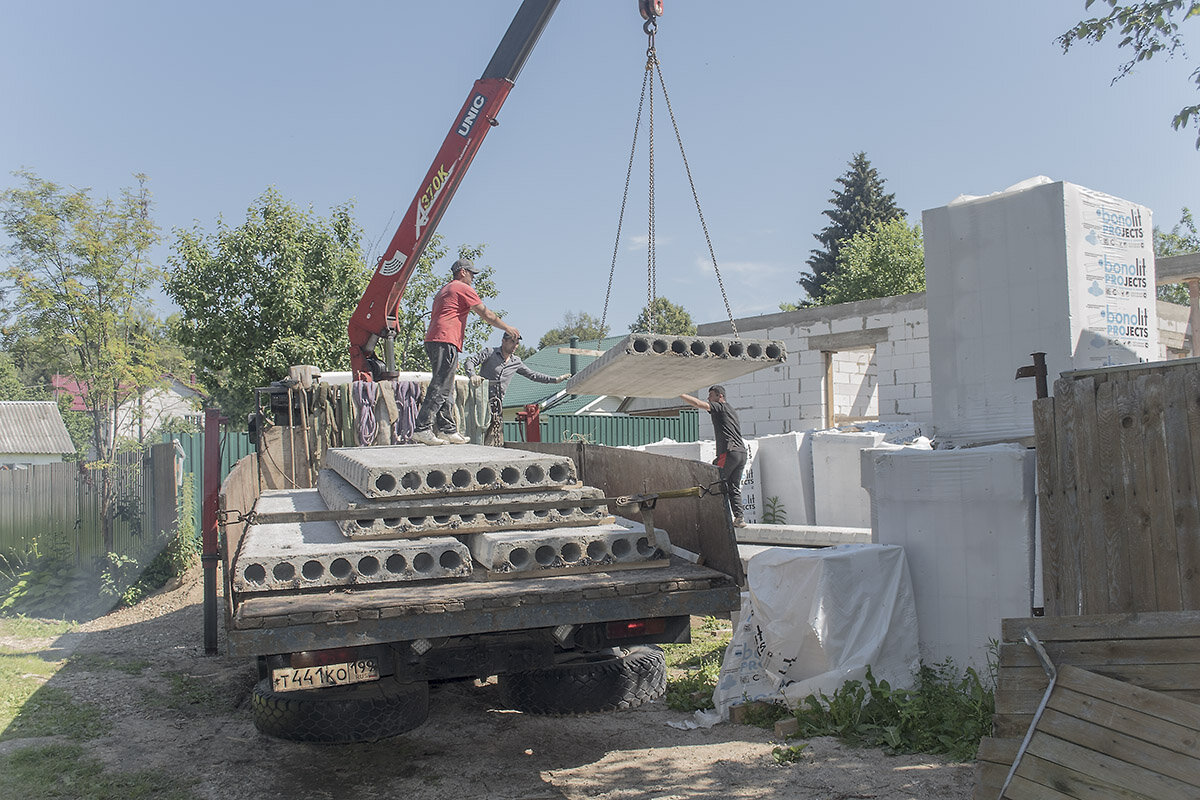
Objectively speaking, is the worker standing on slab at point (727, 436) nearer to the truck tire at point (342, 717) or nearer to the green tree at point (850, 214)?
the truck tire at point (342, 717)

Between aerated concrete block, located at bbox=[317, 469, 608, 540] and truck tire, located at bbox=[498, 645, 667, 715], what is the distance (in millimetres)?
1057

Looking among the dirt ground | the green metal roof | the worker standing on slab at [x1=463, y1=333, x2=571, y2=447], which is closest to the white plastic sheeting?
the dirt ground

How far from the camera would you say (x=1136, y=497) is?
4199mm

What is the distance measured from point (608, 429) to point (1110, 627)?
58.5 ft

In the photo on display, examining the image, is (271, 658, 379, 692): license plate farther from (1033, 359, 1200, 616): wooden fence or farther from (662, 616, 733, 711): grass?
(1033, 359, 1200, 616): wooden fence

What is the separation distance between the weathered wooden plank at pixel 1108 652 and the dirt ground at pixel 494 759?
1518 millimetres

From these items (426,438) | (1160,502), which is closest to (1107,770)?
(1160,502)

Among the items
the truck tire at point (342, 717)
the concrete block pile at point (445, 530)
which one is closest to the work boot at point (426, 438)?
the concrete block pile at point (445, 530)

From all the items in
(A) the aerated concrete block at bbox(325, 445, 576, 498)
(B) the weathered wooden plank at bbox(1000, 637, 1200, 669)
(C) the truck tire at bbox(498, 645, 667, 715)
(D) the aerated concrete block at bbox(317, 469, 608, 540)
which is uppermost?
(A) the aerated concrete block at bbox(325, 445, 576, 498)

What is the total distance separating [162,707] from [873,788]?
4864 mm

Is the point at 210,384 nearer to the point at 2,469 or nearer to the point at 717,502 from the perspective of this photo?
the point at 2,469

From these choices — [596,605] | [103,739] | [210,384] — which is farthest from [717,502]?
[210,384]

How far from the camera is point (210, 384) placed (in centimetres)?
2122

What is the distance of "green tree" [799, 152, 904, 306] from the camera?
1880 inches
